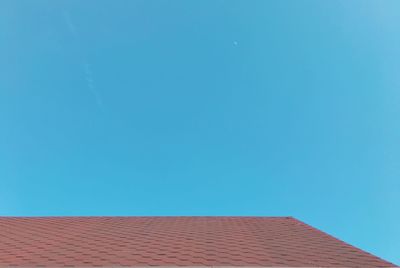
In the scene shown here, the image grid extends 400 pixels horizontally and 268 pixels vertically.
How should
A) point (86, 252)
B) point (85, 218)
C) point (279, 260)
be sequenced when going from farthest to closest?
point (85, 218), point (86, 252), point (279, 260)

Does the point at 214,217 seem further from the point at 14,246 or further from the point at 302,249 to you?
the point at 14,246

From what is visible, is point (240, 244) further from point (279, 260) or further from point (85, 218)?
point (85, 218)

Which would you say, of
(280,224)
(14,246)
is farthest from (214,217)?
(14,246)

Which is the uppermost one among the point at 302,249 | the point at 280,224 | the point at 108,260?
the point at 280,224

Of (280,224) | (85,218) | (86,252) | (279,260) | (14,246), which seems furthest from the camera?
(85,218)

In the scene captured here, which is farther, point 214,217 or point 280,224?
point 214,217

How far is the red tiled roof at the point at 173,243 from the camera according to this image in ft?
15.4

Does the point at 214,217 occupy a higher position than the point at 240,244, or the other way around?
the point at 214,217

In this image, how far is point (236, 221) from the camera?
738 centimetres

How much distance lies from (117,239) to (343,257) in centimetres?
335

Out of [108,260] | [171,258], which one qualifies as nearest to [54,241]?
[108,260]

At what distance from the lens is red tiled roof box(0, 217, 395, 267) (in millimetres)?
4699

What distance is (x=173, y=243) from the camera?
18.3ft

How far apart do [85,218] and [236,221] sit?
3.15 m
